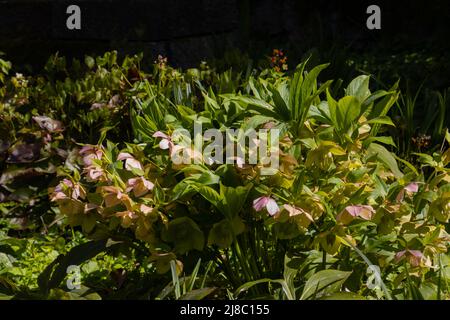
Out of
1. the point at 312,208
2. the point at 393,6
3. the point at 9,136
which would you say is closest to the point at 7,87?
the point at 9,136

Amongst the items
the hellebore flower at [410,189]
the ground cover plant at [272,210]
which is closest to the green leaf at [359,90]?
the ground cover plant at [272,210]

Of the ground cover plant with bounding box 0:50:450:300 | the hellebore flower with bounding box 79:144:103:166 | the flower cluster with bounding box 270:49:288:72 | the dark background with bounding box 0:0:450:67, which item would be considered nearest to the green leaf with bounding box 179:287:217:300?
the ground cover plant with bounding box 0:50:450:300

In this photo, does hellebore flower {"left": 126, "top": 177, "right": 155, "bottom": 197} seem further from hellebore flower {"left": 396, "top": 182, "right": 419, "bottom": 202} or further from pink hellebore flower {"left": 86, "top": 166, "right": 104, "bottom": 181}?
hellebore flower {"left": 396, "top": 182, "right": 419, "bottom": 202}

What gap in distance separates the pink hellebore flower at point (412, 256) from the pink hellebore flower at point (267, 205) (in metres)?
0.42

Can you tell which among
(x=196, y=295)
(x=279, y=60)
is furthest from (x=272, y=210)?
(x=279, y=60)

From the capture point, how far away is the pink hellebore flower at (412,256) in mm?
2575

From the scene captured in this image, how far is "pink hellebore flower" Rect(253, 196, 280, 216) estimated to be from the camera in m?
2.50

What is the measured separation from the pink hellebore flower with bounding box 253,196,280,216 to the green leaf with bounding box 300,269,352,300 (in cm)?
27

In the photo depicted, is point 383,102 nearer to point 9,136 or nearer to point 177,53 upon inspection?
point 9,136

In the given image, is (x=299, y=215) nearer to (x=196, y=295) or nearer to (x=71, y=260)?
(x=196, y=295)

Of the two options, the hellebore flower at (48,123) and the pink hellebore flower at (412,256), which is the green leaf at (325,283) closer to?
the pink hellebore flower at (412,256)
